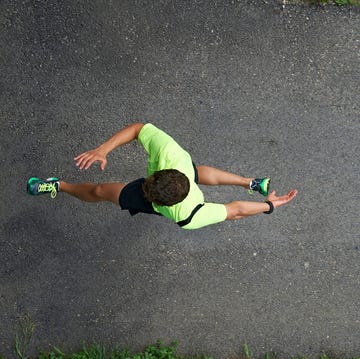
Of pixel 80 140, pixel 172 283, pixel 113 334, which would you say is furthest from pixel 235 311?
pixel 80 140

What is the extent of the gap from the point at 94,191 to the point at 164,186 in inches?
40.9

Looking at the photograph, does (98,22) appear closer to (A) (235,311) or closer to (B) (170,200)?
(B) (170,200)

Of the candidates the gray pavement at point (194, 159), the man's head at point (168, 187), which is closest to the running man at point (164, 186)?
the man's head at point (168, 187)

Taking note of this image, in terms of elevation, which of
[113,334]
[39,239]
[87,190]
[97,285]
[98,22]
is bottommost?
[113,334]

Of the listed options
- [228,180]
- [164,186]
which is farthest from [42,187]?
[228,180]

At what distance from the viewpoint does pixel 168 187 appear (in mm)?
2967

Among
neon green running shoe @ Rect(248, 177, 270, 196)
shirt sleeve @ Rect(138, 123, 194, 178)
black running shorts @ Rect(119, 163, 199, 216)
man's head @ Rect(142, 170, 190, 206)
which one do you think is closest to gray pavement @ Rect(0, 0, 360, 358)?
neon green running shoe @ Rect(248, 177, 270, 196)

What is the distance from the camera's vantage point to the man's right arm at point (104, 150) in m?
3.26

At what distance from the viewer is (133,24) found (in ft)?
13.9

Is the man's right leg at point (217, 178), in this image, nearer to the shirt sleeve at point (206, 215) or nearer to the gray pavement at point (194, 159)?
the gray pavement at point (194, 159)

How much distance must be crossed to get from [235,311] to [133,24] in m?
2.81

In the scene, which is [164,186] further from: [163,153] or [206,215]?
[206,215]

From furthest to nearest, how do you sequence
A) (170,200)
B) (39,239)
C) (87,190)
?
(39,239)
(87,190)
(170,200)

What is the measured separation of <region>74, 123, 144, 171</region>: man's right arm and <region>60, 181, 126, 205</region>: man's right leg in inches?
13.7
